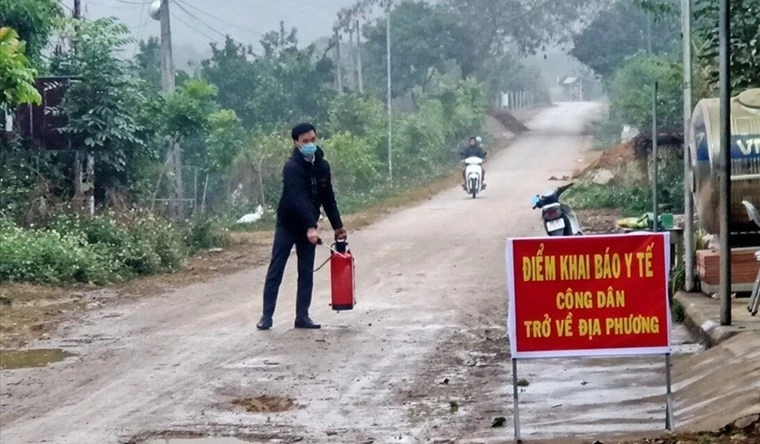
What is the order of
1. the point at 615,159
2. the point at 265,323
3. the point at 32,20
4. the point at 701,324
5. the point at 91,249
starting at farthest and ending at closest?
the point at 615,159
the point at 32,20
the point at 91,249
the point at 265,323
the point at 701,324

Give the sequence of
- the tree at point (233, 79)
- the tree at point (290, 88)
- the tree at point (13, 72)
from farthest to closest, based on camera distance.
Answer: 1. the tree at point (233, 79)
2. the tree at point (290, 88)
3. the tree at point (13, 72)

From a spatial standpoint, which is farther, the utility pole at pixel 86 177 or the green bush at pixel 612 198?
the green bush at pixel 612 198

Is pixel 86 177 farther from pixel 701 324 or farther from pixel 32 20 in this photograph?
pixel 701 324

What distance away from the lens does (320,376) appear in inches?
367

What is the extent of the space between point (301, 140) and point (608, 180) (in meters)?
22.3

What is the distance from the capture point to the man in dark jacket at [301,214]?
37.2 feet

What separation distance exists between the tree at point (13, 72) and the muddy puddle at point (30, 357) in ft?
20.1

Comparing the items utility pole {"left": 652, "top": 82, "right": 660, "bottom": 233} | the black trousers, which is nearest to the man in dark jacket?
the black trousers

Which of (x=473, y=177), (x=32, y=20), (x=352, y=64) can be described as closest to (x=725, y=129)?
(x=32, y=20)

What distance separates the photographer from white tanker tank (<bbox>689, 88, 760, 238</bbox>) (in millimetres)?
11242

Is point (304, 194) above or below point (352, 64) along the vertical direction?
below

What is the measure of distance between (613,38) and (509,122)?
7.36 meters

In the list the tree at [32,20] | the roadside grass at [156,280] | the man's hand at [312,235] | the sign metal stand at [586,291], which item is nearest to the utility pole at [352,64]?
the roadside grass at [156,280]

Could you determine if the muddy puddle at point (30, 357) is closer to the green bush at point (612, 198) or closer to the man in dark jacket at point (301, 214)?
the man in dark jacket at point (301, 214)
